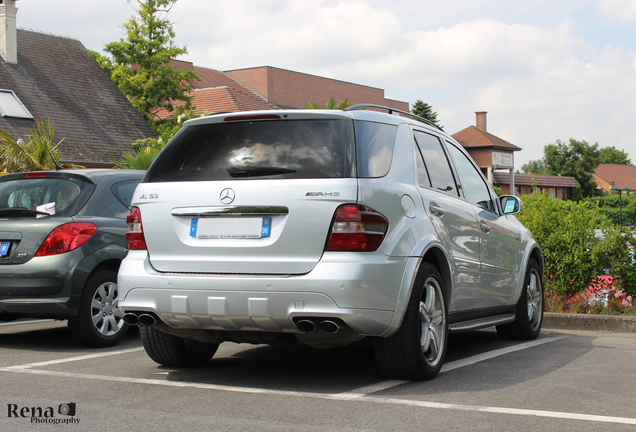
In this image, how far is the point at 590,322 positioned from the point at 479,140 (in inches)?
2735

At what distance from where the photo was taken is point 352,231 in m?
4.68

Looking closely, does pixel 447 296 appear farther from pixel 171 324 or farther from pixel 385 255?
pixel 171 324

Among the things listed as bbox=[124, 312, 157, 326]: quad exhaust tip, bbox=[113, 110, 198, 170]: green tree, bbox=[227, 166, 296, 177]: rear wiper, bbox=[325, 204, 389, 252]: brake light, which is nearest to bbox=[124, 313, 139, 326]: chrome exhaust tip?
bbox=[124, 312, 157, 326]: quad exhaust tip

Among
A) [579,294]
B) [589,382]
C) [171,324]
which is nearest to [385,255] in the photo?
[171,324]

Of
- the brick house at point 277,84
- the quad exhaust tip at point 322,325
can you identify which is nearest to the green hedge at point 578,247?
the quad exhaust tip at point 322,325

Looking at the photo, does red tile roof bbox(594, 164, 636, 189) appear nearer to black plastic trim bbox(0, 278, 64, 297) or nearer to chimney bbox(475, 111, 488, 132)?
chimney bbox(475, 111, 488, 132)

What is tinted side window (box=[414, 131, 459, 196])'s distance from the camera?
5.89m

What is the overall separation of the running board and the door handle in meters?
0.85

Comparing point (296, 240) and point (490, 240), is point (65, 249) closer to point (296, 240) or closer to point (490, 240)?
point (296, 240)

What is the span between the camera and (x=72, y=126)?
27078 millimetres

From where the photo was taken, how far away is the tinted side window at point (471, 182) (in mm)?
6664

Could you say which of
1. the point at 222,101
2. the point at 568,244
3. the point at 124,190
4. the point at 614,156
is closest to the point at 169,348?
the point at 124,190

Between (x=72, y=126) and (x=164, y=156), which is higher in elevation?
(x=72, y=126)

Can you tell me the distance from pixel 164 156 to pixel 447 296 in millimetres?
2277
